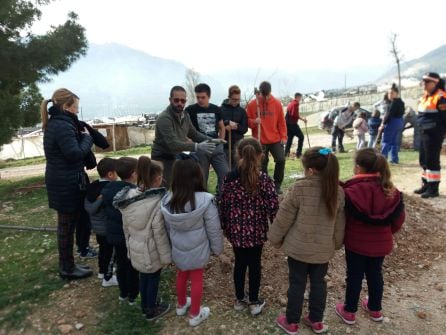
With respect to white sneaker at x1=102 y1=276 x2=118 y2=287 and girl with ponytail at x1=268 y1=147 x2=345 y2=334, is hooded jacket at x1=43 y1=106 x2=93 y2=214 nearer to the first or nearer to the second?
white sneaker at x1=102 y1=276 x2=118 y2=287

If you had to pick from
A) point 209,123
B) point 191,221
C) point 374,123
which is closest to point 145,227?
point 191,221

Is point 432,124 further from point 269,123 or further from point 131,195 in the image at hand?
point 131,195

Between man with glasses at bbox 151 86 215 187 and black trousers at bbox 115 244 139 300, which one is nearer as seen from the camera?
black trousers at bbox 115 244 139 300

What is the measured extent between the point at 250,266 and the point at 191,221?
0.70 meters

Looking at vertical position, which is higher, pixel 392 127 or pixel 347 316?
pixel 392 127

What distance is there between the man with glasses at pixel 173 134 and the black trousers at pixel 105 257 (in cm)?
105

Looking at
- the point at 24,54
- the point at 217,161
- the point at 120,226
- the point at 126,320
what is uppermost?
the point at 24,54

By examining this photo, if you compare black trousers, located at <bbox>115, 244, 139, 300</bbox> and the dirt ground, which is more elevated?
black trousers, located at <bbox>115, 244, 139, 300</bbox>

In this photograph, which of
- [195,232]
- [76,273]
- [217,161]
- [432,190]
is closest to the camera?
[195,232]

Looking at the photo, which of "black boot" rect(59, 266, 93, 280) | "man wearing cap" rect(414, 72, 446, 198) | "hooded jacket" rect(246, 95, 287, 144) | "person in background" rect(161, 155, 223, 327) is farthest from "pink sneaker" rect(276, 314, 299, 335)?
"man wearing cap" rect(414, 72, 446, 198)

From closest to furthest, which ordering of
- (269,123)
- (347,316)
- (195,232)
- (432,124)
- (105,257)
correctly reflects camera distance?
1. (195,232)
2. (347,316)
3. (105,257)
4. (269,123)
5. (432,124)

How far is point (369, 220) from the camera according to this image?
2646 mm

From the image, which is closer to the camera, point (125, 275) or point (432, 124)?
point (125, 275)

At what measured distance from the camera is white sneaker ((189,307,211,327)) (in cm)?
293
